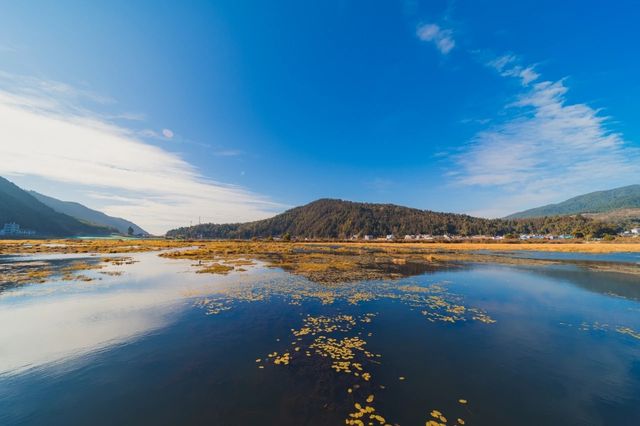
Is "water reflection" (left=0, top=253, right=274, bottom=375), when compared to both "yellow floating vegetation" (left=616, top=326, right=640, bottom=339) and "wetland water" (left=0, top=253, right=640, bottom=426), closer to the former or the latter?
"wetland water" (left=0, top=253, right=640, bottom=426)

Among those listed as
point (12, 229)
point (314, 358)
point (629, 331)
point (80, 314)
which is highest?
point (12, 229)

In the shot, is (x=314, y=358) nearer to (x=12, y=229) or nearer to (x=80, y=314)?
(x=80, y=314)

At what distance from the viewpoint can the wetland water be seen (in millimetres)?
8625

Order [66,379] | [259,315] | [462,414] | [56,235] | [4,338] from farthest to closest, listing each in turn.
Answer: [56,235], [259,315], [4,338], [66,379], [462,414]

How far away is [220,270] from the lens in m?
38.5

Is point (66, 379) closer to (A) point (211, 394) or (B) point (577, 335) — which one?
(A) point (211, 394)

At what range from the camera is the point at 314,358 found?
479 inches

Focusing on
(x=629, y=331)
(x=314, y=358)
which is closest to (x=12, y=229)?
(x=314, y=358)

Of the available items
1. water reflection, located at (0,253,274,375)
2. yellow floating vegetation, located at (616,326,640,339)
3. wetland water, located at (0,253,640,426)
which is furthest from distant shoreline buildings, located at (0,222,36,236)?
yellow floating vegetation, located at (616,326,640,339)

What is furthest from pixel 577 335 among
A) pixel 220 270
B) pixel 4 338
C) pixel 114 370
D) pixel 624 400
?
pixel 220 270

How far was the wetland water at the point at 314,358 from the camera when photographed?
8625mm

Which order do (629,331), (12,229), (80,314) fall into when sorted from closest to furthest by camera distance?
(629,331)
(80,314)
(12,229)

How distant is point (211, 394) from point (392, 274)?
31.2 m

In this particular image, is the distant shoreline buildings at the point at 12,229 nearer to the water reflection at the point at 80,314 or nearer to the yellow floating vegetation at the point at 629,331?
the water reflection at the point at 80,314
